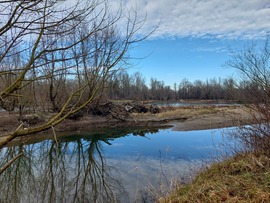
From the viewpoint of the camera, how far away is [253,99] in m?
6.19

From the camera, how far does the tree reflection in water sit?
252 inches

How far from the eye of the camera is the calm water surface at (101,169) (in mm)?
6488

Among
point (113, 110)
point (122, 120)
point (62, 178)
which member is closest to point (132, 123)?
point (122, 120)

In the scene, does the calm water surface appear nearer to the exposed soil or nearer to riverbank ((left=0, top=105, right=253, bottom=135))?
riverbank ((left=0, top=105, right=253, bottom=135))

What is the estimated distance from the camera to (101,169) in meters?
8.89

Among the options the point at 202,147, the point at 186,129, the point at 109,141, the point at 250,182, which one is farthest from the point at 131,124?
the point at 250,182

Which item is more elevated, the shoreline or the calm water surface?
the shoreline

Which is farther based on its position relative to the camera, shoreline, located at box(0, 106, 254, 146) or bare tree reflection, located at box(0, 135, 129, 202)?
shoreline, located at box(0, 106, 254, 146)

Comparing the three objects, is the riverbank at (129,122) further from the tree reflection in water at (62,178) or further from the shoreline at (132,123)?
the tree reflection in water at (62,178)

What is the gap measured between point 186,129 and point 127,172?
11.4 metres

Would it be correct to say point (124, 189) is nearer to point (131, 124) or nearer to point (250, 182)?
point (250, 182)

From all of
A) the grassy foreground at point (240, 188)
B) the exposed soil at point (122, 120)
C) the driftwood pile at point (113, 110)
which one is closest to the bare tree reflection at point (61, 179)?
the grassy foreground at point (240, 188)

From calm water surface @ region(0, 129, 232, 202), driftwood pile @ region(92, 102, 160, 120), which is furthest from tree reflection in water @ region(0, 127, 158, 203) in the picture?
driftwood pile @ region(92, 102, 160, 120)

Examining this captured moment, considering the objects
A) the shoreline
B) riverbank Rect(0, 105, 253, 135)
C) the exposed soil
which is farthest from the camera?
the exposed soil
